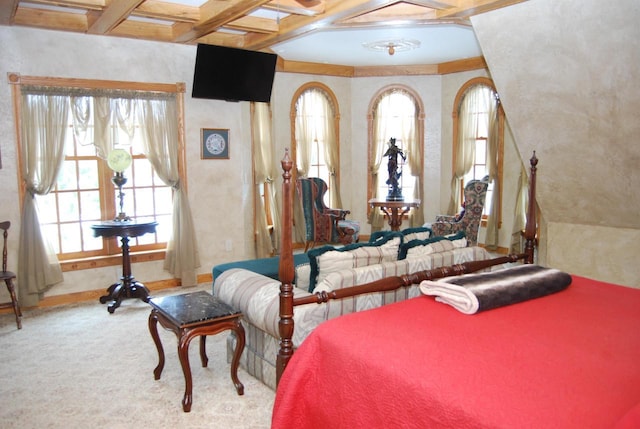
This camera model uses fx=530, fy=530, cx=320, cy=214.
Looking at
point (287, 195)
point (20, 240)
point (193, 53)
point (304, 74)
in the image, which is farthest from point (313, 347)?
point (304, 74)

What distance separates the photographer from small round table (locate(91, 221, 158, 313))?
4.78 metres

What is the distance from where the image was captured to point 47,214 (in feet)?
16.8

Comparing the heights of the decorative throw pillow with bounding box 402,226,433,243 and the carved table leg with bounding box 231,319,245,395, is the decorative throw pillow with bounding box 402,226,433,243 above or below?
above

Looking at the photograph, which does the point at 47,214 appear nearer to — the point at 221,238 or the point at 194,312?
the point at 221,238

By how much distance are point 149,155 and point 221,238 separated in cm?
123

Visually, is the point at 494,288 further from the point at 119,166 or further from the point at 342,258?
the point at 119,166

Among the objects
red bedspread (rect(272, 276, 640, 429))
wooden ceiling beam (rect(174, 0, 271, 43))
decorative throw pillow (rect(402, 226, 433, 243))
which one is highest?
wooden ceiling beam (rect(174, 0, 271, 43))

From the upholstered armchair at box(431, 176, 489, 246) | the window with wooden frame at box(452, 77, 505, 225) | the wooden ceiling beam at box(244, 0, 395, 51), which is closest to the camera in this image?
the wooden ceiling beam at box(244, 0, 395, 51)

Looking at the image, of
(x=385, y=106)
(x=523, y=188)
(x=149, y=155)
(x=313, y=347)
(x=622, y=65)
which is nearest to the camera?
(x=313, y=347)

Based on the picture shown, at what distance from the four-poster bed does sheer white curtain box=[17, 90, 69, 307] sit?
327 centimetres

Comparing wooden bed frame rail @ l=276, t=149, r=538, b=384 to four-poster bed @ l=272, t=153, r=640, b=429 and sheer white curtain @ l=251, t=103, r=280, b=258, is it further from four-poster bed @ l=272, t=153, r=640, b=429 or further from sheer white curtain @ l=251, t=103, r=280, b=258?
sheer white curtain @ l=251, t=103, r=280, b=258

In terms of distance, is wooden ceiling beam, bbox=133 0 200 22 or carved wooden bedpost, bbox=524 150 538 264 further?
wooden ceiling beam, bbox=133 0 200 22

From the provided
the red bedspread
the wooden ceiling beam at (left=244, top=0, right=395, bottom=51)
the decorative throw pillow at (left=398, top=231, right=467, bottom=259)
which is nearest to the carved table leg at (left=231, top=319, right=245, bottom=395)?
the red bedspread

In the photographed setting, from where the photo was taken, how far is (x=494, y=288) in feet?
8.72
